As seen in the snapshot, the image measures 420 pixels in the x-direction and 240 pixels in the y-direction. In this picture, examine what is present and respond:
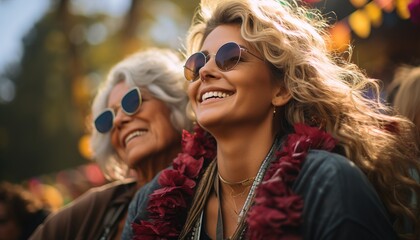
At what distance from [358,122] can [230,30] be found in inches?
31.5

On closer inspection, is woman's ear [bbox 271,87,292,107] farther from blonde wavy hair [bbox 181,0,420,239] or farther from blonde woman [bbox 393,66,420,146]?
blonde woman [bbox 393,66,420,146]

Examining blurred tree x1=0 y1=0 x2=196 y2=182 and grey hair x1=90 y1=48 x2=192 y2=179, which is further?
blurred tree x1=0 y1=0 x2=196 y2=182

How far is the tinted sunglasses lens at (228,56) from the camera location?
285cm

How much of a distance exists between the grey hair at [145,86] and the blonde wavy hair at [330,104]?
1178mm

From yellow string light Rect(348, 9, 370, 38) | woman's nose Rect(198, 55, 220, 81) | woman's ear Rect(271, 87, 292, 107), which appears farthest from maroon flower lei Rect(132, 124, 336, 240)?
yellow string light Rect(348, 9, 370, 38)

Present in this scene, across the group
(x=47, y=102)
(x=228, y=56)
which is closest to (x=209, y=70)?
(x=228, y=56)

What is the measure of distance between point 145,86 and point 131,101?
185 mm

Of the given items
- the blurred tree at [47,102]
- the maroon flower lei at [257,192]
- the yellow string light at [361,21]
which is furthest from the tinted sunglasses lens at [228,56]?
the blurred tree at [47,102]

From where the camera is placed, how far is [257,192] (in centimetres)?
260

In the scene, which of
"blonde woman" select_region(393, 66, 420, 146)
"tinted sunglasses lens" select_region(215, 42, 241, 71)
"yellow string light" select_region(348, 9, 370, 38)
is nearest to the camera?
"tinted sunglasses lens" select_region(215, 42, 241, 71)

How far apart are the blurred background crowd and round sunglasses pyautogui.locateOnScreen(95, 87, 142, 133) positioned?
60cm

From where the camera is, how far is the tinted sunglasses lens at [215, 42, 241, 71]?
285cm

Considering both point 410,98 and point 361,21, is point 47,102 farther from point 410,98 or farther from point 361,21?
point 410,98

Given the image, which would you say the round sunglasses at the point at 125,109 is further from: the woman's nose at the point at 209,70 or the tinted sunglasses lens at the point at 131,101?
the woman's nose at the point at 209,70
